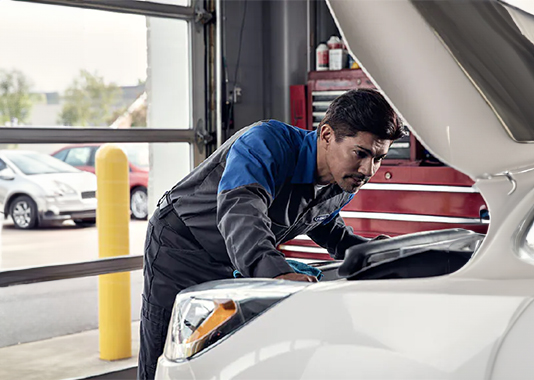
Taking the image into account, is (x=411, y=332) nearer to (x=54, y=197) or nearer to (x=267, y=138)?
(x=267, y=138)

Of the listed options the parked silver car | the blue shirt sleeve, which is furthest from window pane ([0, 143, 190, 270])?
the blue shirt sleeve

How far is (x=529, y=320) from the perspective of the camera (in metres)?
1.07

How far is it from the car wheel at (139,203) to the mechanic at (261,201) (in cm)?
175

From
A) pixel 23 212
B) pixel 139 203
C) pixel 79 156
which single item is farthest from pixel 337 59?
pixel 23 212

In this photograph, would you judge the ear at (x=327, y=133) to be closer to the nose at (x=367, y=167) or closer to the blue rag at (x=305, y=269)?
the nose at (x=367, y=167)

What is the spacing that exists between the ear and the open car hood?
0.70m

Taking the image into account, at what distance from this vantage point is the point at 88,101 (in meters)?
3.72

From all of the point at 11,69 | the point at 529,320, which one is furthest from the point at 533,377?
the point at 11,69

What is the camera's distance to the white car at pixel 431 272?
44.1 inches

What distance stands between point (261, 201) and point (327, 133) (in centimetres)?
33

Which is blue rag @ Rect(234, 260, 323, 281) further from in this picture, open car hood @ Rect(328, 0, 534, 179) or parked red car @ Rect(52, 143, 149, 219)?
parked red car @ Rect(52, 143, 149, 219)

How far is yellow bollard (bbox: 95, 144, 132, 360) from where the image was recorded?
3.69 metres

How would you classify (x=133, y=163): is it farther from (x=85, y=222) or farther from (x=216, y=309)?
(x=216, y=309)

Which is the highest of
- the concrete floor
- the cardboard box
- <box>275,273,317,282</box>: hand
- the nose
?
the cardboard box
